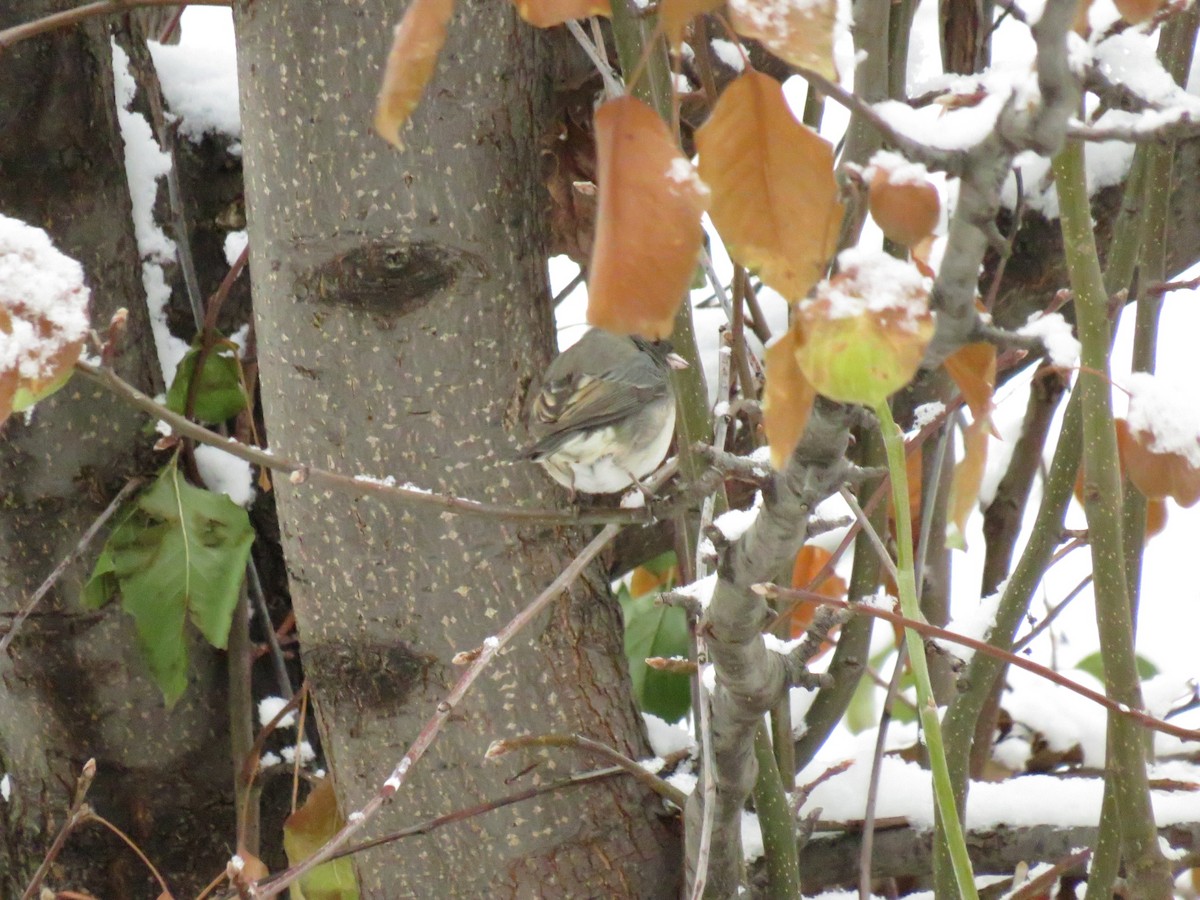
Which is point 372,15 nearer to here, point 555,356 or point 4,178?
point 555,356

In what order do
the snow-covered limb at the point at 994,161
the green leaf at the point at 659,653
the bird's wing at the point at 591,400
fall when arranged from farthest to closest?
1. the green leaf at the point at 659,653
2. the bird's wing at the point at 591,400
3. the snow-covered limb at the point at 994,161

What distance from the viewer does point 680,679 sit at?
1396 mm

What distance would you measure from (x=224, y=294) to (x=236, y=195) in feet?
0.84

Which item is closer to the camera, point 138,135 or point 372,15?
point 372,15

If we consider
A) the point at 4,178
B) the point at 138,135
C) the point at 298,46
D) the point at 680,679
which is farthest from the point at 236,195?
the point at 680,679

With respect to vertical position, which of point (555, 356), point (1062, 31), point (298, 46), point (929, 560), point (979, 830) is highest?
point (298, 46)

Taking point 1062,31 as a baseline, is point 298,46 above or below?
above

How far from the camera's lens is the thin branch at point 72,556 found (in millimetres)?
1180

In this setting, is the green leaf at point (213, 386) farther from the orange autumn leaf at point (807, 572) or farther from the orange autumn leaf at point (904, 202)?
the orange autumn leaf at point (904, 202)

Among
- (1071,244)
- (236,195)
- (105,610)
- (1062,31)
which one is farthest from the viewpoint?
(236,195)

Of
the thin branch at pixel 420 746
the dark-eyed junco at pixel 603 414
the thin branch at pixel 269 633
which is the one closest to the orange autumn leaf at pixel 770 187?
the thin branch at pixel 420 746

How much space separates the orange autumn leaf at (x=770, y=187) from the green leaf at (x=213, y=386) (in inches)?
37.3

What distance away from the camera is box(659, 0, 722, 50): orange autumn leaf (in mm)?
440

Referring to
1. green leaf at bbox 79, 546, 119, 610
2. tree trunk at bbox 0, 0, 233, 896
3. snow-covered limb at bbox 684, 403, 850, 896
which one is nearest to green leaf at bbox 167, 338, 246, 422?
tree trunk at bbox 0, 0, 233, 896
